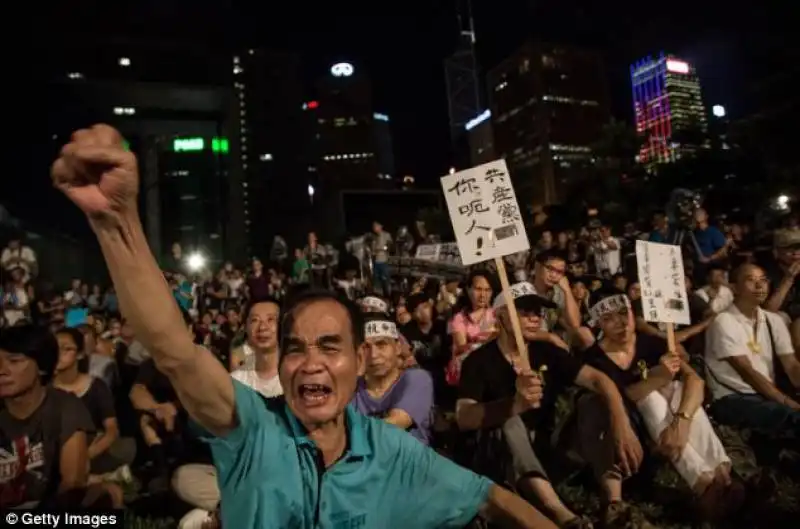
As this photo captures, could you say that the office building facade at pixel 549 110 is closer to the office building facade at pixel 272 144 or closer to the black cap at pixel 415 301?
the office building facade at pixel 272 144

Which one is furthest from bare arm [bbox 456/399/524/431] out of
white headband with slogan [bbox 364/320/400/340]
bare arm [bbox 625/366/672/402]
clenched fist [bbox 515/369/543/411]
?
bare arm [bbox 625/366/672/402]

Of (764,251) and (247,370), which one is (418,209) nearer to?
(764,251)

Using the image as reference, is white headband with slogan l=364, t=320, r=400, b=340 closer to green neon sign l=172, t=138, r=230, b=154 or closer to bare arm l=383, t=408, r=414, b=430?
bare arm l=383, t=408, r=414, b=430

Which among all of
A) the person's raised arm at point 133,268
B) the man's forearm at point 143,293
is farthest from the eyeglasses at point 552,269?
the man's forearm at point 143,293

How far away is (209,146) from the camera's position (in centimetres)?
3014

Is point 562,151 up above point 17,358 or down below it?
above

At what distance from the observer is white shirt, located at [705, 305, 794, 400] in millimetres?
5738

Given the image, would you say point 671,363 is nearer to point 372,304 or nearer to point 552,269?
point 552,269

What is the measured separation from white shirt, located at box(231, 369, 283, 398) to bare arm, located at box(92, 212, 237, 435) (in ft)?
9.17

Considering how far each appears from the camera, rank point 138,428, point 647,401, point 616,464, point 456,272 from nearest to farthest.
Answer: point 616,464 < point 647,401 < point 138,428 < point 456,272

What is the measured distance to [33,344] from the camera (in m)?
4.17

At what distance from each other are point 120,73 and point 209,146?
473 cm

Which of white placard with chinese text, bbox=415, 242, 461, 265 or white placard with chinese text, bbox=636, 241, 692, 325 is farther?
white placard with chinese text, bbox=415, 242, 461, 265

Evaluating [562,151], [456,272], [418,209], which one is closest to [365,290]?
[456,272]
